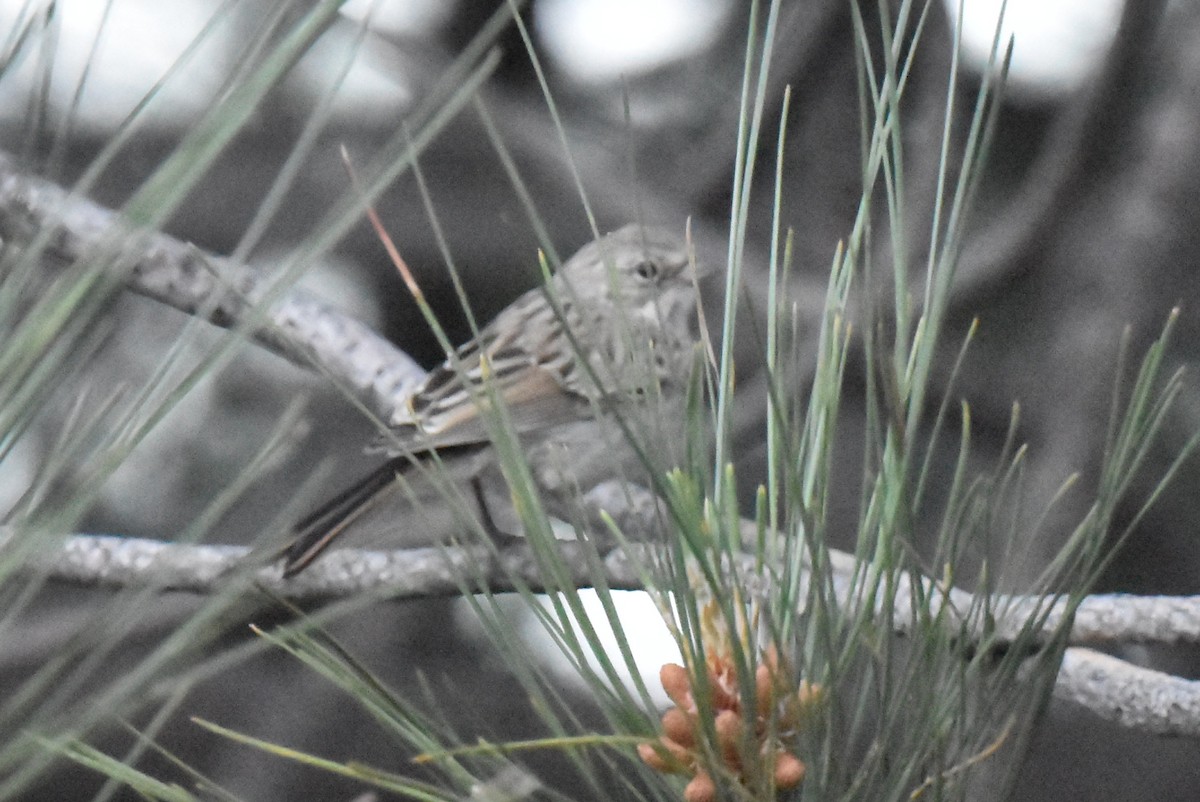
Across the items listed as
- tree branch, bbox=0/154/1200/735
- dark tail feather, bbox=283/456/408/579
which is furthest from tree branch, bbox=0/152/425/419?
dark tail feather, bbox=283/456/408/579

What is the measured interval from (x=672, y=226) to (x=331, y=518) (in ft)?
2.79

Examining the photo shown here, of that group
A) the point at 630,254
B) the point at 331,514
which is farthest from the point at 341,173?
the point at 331,514

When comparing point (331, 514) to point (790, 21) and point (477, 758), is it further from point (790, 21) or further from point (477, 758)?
point (790, 21)

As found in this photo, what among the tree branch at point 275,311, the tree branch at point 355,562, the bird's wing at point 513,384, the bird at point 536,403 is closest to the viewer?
the tree branch at point 355,562

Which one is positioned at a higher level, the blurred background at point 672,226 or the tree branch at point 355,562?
the blurred background at point 672,226

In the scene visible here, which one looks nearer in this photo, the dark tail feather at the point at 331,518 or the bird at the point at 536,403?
the dark tail feather at the point at 331,518

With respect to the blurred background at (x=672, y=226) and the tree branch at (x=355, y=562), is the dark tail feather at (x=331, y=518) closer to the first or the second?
the tree branch at (x=355, y=562)

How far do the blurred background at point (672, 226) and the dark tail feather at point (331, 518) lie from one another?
493 mm

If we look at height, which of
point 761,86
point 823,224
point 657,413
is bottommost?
point 657,413

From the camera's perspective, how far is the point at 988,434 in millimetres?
2488

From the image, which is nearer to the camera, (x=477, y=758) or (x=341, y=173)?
(x=477, y=758)

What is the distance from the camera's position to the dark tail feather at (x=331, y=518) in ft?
5.79

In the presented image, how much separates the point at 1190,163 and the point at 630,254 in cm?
97

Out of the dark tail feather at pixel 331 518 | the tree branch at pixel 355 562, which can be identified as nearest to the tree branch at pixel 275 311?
the tree branch at pixel 355 562
